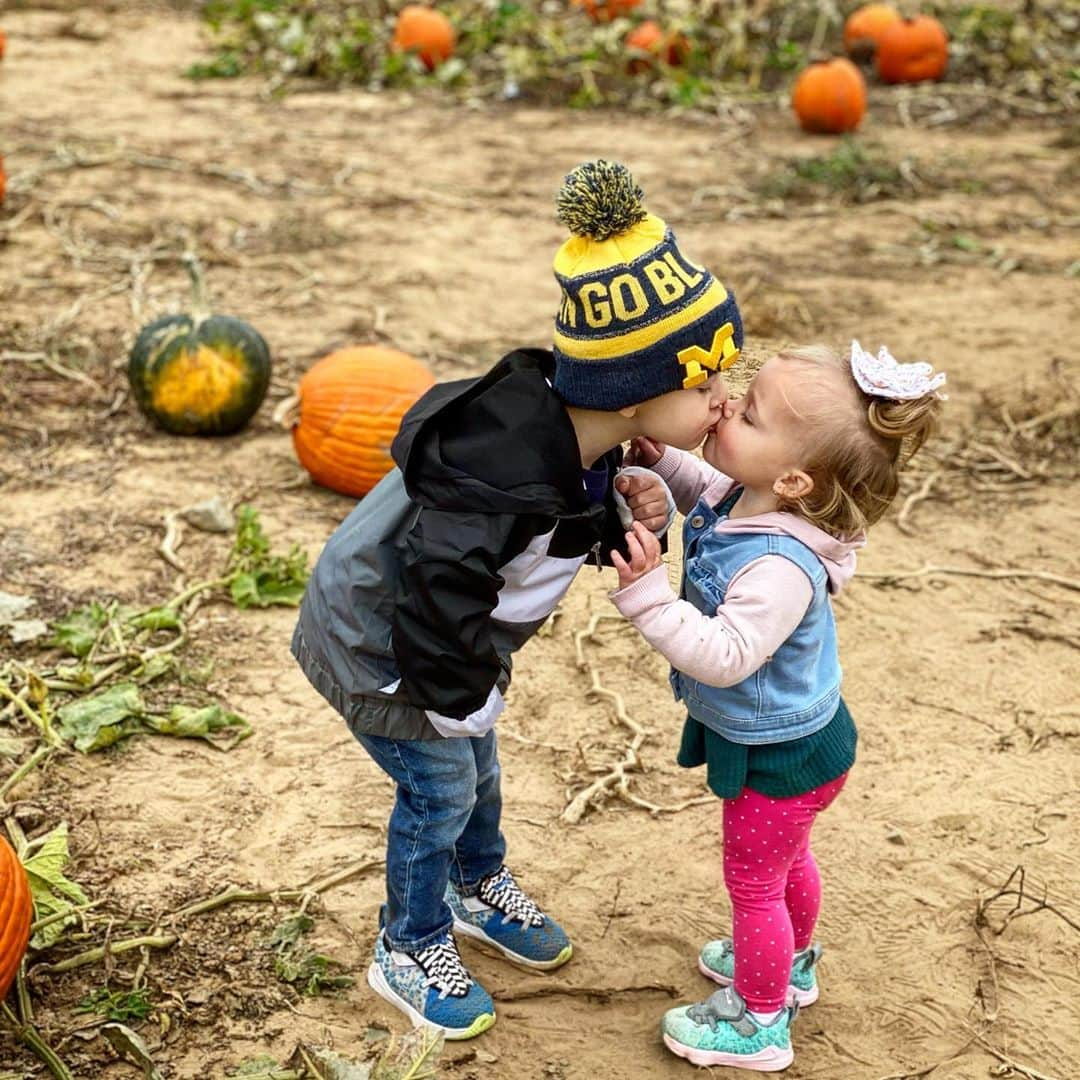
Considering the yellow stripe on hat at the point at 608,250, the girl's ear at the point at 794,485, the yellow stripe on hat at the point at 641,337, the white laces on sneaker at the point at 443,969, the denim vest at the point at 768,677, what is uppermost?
the yellow stripe on hat at the point at 608,250

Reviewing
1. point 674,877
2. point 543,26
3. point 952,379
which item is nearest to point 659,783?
point 674,877

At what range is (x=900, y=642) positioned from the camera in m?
4.80

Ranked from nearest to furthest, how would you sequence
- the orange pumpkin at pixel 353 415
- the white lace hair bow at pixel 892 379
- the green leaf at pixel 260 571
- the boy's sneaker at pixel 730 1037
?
1. the white lace hair bow at pixel 892 379
2. the boy's sneaker at pixel 730 1037
3. the green leaf at pixel 260 571
4. the orange pumpkin at pixel 353 415

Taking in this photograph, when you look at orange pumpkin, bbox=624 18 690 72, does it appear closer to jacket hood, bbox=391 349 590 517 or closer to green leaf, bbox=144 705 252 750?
green leaf, bbox=144 705 252 750

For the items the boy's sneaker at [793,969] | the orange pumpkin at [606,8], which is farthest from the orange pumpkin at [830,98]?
the boy's sneaker at [793,969]

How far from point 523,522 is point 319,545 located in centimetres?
277

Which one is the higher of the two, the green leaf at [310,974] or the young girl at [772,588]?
the young girl at [772,588]

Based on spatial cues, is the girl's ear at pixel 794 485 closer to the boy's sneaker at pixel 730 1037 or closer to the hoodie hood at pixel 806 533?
the hoodie hood at pixel 806 533

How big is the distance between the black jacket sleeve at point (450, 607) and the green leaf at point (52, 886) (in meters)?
1.33

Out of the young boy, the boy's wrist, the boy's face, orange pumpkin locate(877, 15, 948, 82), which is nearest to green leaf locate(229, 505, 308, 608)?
the young boy

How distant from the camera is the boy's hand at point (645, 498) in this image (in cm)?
287

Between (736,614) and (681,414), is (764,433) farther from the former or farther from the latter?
(736,614)

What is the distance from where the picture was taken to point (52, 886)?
3463mm

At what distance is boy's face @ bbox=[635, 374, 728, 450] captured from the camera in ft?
8.82
